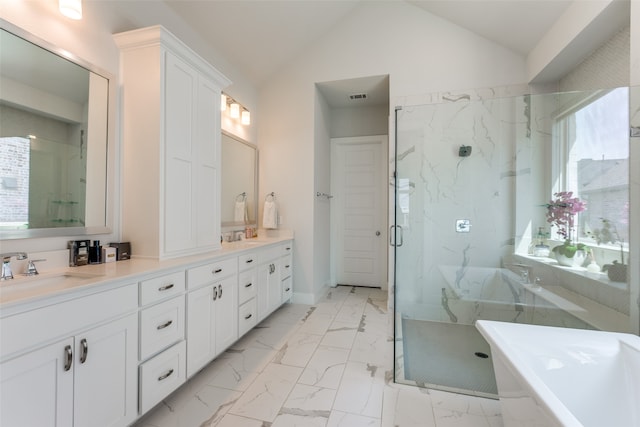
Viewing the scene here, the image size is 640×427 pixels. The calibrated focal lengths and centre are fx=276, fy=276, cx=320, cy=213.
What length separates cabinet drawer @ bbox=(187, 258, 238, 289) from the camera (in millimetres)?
1840

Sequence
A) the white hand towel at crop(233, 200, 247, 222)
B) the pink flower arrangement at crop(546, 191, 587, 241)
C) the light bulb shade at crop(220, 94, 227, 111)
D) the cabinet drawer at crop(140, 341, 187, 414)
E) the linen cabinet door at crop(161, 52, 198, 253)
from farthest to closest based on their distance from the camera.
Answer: the white hand towel at crop(233, 200, 247, 222)
the light bulb shade at crop(220, 94, 227, 111)
the pink flower arrangement at crop(546, 191, 587, 241)
the linen cabinet door at crop(161, 52, 198, 253)
the cabinet drawer at crop(140, 341, 187, 414)

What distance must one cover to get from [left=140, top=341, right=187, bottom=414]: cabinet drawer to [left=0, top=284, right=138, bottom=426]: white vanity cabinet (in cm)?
A: 6

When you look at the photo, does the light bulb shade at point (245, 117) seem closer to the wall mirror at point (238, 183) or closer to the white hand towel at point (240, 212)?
the wall mirror at point (238, 183)

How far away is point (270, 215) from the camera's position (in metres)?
3.52

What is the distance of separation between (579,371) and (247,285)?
2233 millimetres

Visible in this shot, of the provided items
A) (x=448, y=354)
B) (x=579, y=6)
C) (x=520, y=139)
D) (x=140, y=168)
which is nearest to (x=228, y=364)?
(x=140, y=168)

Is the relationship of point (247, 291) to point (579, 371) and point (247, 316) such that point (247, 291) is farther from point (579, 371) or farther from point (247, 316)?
point (579, 371)

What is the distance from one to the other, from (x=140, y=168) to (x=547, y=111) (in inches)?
136

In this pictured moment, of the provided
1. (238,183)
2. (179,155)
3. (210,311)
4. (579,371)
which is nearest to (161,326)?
(210,311)

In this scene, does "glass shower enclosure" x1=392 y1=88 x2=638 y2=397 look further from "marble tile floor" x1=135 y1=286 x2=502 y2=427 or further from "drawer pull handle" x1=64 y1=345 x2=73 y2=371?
"drawer pull handle" x1=64 y1=345 x2=73 y2=371

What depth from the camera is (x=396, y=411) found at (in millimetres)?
1671

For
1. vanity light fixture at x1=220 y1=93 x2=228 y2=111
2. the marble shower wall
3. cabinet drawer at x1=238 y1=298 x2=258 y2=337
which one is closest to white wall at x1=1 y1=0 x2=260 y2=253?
vanity light fixture at x1=220 y1=93 x2=228 y2=111

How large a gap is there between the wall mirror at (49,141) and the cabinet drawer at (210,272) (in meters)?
0.66

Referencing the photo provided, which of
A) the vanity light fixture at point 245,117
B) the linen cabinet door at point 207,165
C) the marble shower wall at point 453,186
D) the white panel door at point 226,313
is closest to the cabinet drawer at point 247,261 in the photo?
the white panel door at point 226,313
